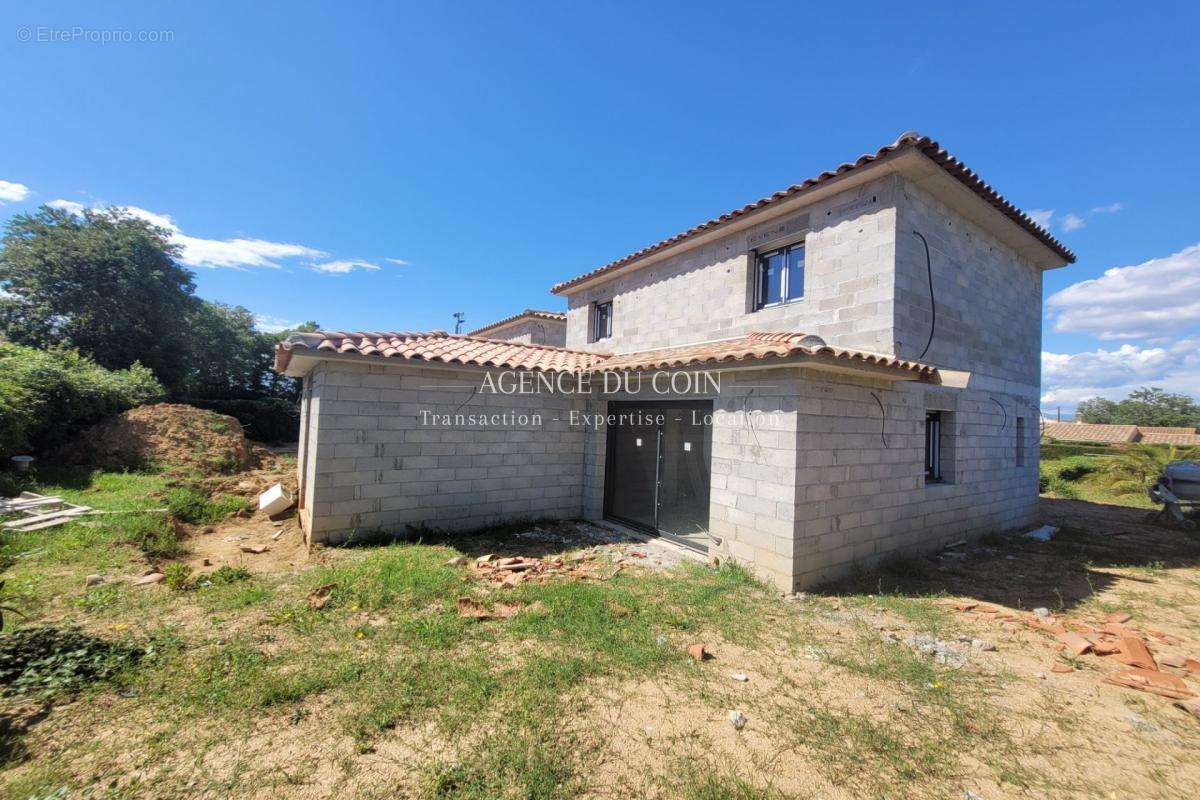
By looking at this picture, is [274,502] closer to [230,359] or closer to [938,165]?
[938,165]

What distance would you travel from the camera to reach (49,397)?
1108 centimetres

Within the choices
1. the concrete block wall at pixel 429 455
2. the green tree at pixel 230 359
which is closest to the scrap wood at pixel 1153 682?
the concrete block wall at pixel 429 455

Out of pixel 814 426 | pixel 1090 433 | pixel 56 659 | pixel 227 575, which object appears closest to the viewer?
pixel 56 659

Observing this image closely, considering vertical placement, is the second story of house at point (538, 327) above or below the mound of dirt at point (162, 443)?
above

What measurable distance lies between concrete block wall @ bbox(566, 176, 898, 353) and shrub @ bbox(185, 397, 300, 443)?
1797 cm

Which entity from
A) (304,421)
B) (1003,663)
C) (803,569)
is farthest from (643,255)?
(1003,663)

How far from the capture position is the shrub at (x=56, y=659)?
3.19 metres

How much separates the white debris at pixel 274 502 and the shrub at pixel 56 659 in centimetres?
442

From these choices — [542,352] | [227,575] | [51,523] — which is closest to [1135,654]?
[542,352]

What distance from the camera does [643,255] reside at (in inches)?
411

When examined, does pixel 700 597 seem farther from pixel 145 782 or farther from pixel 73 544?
pixel 73 544

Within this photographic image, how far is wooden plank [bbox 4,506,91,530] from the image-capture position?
636 cm

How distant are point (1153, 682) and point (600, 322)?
11.2 meters

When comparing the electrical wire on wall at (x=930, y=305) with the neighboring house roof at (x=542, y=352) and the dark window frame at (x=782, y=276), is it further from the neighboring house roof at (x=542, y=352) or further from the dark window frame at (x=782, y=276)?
the dark window frame at (x=782, y=276)
